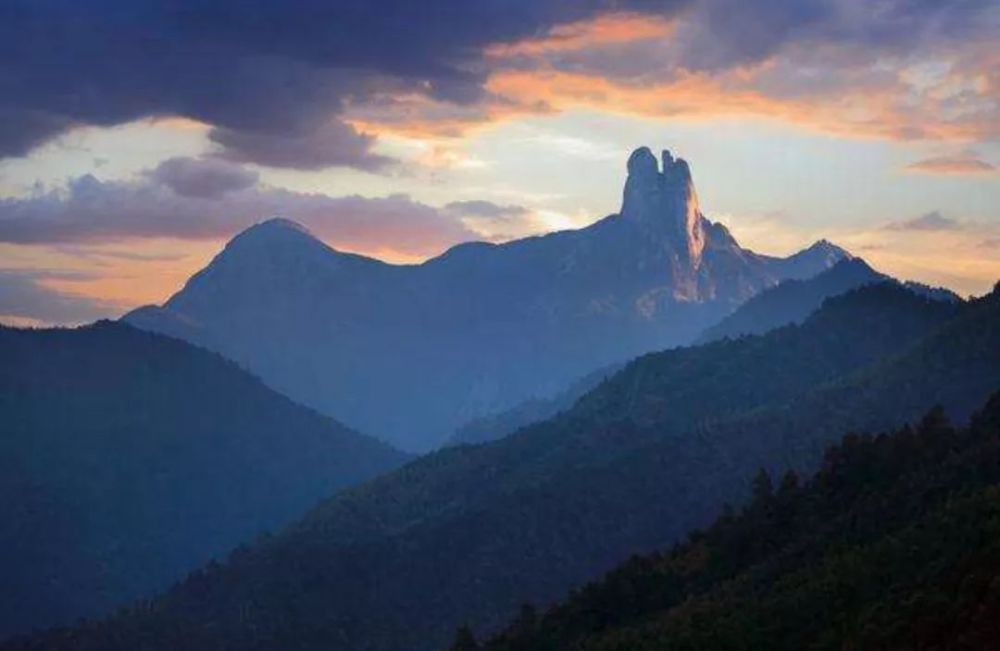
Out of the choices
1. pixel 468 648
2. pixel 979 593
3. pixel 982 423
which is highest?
pixel 982 423

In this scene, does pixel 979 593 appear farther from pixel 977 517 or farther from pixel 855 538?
pixel 855 538

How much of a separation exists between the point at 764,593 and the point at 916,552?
17.8 meters

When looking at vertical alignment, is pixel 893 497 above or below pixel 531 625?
above

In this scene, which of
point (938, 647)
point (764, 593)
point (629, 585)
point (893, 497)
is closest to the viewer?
point (938, 647)

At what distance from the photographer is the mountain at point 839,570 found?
10275 cm

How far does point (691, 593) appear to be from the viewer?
149 m

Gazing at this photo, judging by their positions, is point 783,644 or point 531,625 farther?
point 531,625

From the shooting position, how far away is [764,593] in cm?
13188

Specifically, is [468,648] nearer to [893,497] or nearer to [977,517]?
[893,497]

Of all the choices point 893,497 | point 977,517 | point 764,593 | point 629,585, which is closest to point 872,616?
point 977,517

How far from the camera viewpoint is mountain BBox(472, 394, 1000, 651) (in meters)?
103

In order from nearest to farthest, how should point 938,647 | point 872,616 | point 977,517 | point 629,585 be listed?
point 938,647 < point 872,616 < point 977,517 < point 629,585

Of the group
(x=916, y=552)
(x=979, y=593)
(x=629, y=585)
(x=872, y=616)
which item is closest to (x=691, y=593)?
(x=629, y=585)

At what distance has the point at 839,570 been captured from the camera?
4813 inches
